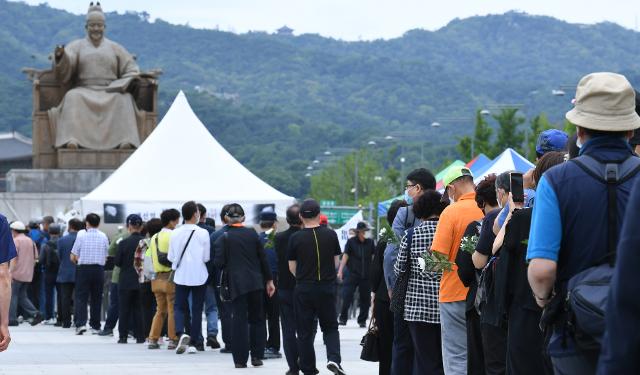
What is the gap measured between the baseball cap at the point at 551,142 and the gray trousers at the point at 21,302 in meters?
16.3

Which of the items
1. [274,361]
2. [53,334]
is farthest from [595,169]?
[53,334]

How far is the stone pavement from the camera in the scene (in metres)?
13.7

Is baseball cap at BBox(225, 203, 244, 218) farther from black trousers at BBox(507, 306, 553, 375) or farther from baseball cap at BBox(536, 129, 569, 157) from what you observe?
black trousers at BBox(507, 306, 553, 375)

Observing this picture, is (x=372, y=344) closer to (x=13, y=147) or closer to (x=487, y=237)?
(x=487, y=237)

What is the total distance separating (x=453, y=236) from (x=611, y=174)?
3705 millimetres

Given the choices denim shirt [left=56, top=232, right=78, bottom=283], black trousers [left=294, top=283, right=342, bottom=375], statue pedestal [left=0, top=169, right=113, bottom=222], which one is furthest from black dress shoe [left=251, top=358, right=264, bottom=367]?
statue pedestal [left=0, top=169, right=113, bottom=222]

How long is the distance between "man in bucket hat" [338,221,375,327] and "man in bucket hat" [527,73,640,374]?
17.5m

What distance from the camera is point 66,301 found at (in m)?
22.5

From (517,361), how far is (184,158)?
17787 millimetres

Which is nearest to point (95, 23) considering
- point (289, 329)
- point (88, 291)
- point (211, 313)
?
point (88, 291)

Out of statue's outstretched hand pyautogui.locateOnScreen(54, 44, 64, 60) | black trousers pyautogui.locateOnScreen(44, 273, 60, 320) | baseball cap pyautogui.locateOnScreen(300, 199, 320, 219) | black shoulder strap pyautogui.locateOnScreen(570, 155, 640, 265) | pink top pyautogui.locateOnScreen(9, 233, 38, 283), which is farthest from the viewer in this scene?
statue's outstretched hand pyautogui.locateOnScreen(54, 44, 64, 60)

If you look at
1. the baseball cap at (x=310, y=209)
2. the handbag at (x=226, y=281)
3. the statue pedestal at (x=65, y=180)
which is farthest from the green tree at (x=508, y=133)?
Answer: the baseball cap at (x=310, y=209)

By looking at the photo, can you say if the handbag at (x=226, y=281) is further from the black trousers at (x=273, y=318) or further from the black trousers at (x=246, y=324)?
the black trousers at (x=273, y=318)

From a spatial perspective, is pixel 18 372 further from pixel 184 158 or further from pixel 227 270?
pixel 184 158
